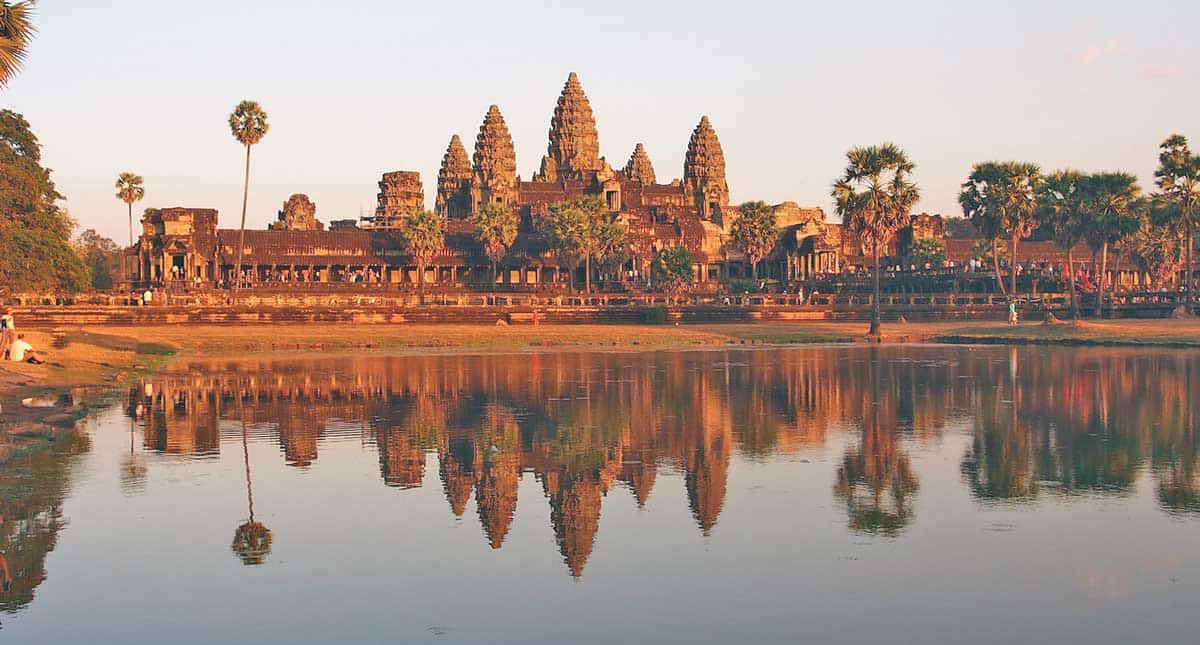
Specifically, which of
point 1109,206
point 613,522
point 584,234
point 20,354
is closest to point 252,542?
point 613,522

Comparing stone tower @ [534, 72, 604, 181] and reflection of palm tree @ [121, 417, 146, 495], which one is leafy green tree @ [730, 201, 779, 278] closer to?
stone tower @ [534, 72, 604, 181]

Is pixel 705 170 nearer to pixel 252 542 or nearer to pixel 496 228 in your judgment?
pixel 496 228

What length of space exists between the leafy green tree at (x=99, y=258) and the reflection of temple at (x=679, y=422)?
345 ft

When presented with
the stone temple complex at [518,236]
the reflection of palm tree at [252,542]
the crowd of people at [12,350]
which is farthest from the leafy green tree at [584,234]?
the reflection of palm tree at [252,542]

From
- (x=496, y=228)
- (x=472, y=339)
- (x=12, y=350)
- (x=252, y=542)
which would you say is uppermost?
(x=496, y=228)

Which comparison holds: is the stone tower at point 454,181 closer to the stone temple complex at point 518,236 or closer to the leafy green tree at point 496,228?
the stone temple complex at point 518,236

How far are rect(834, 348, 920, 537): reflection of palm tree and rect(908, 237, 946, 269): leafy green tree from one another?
113973mm

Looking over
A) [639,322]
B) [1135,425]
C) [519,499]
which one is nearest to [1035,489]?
[519,499]

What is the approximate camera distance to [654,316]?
91.4m

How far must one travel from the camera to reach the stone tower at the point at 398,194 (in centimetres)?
16750

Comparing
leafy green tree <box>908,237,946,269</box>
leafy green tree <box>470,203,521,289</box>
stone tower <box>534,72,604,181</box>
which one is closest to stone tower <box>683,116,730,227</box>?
stone tower <box>534,72,604,181</box>

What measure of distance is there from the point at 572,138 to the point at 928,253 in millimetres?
59043

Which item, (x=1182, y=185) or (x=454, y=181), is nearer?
Result: (x=1182, y=185)

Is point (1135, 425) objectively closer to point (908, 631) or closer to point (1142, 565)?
point (1142, 565)
